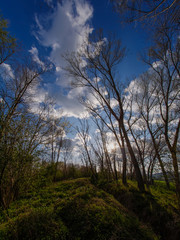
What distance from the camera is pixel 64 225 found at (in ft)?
9.52

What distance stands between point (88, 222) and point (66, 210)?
107cm

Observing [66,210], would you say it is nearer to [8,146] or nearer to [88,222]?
[88,222]

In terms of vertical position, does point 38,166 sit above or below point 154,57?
below

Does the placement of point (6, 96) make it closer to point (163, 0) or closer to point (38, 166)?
point (38, 166)

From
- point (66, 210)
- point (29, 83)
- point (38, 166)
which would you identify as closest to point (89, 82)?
point (29, 83)

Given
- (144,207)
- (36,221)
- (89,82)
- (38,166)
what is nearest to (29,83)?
(89,82)

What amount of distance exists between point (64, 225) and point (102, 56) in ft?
35.3

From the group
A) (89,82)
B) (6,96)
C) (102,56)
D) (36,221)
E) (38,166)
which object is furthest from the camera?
(89,82)

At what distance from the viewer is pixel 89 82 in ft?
31.2

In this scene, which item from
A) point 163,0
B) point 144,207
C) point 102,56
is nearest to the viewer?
point 163,0

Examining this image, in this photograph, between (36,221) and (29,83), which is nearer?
(36,221)

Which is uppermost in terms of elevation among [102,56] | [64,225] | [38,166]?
[102,56]

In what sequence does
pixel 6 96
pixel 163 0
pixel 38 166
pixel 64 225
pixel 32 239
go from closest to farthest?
1. pixel 32 239
2. pixel 163 0
3. pixel 64 225
4. pixel 38 166
5. pixel 6 96

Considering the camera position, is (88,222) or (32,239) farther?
(88,222)
